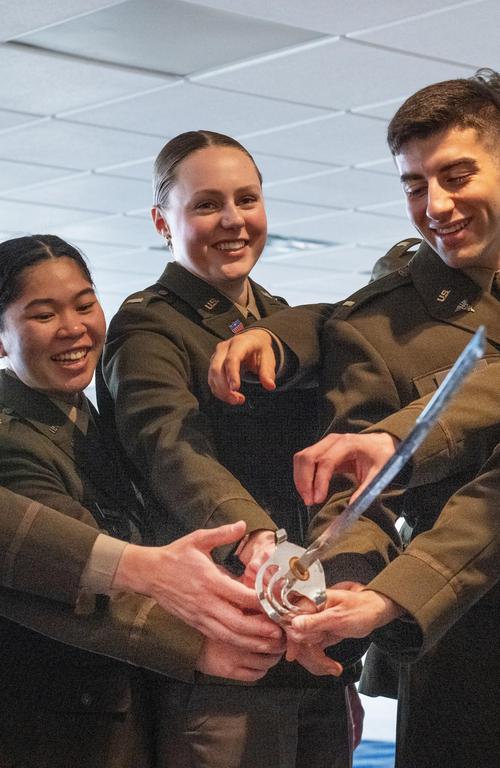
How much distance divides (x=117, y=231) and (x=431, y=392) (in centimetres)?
605

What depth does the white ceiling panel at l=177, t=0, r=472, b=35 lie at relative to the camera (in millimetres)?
4148

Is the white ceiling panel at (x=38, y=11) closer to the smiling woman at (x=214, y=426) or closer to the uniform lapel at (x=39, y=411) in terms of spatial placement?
the smiling woman at (x=214, y=426)

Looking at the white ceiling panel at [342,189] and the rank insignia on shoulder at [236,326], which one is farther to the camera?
the white ceiling panel at [342,189]

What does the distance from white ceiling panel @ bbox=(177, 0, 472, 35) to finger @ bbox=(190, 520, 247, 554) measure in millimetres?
2828

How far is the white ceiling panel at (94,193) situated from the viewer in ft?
21.3

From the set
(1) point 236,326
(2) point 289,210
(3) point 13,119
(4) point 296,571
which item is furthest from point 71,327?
(2) point 289,210

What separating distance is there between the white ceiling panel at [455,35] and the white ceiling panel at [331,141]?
854 millimetres

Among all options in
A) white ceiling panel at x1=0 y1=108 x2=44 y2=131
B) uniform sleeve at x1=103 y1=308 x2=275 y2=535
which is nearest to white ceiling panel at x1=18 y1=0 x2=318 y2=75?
white ceiling panel at x1=0 y1=108 x2=44 y2=131

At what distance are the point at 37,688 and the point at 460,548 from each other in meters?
0.64

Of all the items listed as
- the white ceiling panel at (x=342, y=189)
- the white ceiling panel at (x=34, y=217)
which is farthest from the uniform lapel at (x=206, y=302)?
the white ceiling panel at (x=34, y=217)

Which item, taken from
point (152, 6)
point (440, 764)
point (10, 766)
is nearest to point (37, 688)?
point (10, 766)

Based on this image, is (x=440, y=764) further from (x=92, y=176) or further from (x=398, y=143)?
(x=92, y=176)

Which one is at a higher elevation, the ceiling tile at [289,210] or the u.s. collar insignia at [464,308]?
the ceiling tile at [289,210]

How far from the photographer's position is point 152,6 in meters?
4.18
